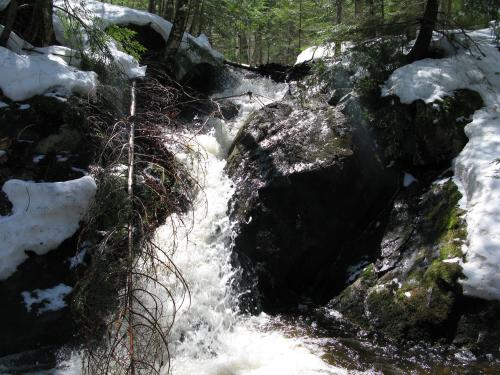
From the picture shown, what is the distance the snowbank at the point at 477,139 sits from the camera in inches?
189

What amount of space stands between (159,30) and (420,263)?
9754mm

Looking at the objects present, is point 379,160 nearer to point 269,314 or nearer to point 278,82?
point 269,314

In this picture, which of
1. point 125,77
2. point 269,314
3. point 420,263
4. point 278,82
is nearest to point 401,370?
point 420,263

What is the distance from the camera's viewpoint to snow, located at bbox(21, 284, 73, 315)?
15.7 feet

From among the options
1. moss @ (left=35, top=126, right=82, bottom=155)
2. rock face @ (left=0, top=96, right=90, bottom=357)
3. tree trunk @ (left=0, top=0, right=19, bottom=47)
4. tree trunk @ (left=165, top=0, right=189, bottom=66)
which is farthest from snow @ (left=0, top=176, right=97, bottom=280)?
tree trunk @ (left=165, top=0, right=189, bottom=66)

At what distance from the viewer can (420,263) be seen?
5484 millimetres

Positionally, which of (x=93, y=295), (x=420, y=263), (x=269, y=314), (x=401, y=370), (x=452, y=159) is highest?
(x=452, y=159)

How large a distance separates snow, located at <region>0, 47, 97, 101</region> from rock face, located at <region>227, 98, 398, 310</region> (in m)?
3.03

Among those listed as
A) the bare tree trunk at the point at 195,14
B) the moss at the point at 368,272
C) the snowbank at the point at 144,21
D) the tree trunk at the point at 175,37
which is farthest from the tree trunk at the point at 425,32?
the bare tree trunk at the point at 195,14

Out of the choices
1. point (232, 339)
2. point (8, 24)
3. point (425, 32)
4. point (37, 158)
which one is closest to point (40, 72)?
point (8, 24)

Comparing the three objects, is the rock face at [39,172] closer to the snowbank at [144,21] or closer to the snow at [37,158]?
the snow at [37,158]

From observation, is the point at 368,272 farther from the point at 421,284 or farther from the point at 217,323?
the point at 217,323

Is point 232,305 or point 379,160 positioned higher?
point 379,160

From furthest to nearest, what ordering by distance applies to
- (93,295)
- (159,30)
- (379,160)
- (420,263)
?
(159,30)
(379,160)
(420,263)
(93,295)
